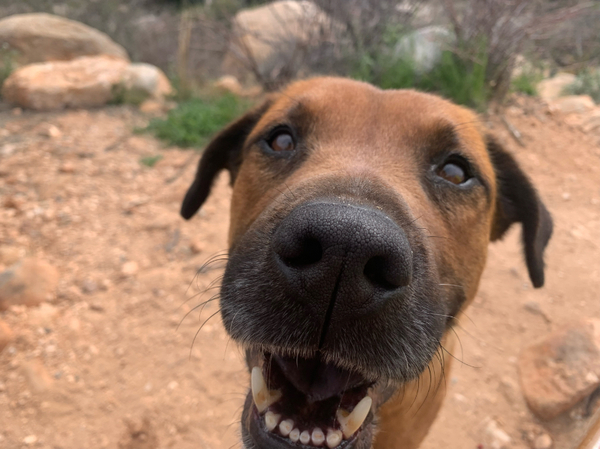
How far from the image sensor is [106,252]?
4398 millimetres

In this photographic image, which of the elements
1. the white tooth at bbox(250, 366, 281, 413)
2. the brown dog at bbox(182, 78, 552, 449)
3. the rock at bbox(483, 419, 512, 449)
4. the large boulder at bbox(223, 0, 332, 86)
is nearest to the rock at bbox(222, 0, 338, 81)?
the large boulder at bbox(223, 0, 332, 86)

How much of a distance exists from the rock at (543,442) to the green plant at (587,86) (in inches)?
302

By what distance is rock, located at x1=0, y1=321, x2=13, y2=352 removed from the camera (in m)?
3.21

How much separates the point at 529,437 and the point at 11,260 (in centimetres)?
484

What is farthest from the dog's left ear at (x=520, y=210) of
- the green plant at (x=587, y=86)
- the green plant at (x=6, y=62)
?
the green plant at (x=6, y=62)

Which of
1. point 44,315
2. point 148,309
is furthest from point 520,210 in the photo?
point 44,315

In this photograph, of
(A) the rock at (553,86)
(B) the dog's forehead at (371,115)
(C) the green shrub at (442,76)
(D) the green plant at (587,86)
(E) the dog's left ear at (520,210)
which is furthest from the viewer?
(A) the rock at (553,86)

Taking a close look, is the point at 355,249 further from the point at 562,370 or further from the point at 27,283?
the point at 27,283

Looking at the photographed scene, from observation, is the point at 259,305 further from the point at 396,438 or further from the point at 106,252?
the point at 106,252

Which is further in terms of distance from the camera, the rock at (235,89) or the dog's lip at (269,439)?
the rock at (235,89)

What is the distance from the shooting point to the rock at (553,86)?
8.31 meters

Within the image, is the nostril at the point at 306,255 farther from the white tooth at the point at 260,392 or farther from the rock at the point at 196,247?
the rock at the point at 196,247

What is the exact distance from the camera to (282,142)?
2289 millimetres

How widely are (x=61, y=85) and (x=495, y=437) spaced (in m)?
7.81
